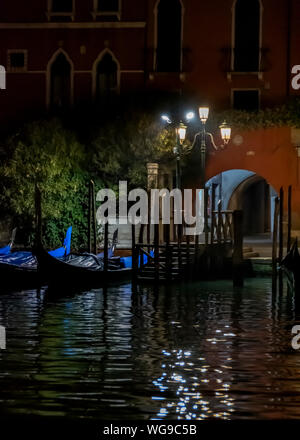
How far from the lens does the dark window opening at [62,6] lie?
65.1ft

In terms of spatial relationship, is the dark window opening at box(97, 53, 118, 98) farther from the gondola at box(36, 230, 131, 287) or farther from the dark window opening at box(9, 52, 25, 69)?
the gondola at box(36, 230, 131, 287)

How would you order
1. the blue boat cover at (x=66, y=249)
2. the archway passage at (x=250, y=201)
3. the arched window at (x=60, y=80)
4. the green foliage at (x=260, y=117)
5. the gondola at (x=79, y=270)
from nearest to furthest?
the gondola at (x=79, y=270)
the blue boat cover at (x=66, y=249)
the green foliage at (x=260, y=117)
the archway passage at (x=250, y=201)
the arched window at (x=60, y=80)

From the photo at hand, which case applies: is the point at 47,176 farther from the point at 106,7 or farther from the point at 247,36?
the point at 247,36

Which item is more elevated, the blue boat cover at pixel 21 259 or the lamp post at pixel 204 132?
the lamp post at pixel 204 132

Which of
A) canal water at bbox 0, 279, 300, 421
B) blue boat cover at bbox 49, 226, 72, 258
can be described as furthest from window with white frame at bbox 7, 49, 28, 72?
canal water at bbox 0, 279, 300, 421

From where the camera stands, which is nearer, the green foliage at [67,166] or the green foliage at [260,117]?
the green foliage at [67,166]

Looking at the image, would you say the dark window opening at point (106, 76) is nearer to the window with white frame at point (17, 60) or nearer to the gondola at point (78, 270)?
the window with white frame at point (17, 60)

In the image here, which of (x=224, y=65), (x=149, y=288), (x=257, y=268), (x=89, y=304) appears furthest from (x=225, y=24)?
(x=89, y=304)

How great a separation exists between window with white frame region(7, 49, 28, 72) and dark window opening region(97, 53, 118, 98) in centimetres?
168

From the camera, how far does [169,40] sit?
64.3 ft

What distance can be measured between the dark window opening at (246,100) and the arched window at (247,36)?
1.55 feet

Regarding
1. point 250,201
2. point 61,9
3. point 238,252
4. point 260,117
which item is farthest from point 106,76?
point 238,252

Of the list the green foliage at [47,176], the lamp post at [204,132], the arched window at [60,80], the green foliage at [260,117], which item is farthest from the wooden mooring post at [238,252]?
the arched window at [60,80]
